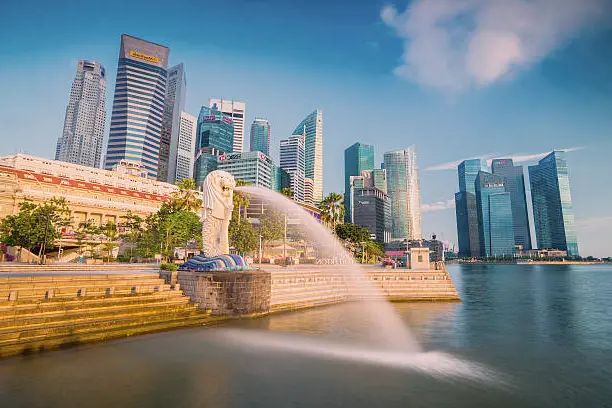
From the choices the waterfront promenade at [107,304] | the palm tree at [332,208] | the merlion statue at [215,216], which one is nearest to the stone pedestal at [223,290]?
the waterfront promenade at [107,304]

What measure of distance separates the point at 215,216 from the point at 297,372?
11172mm

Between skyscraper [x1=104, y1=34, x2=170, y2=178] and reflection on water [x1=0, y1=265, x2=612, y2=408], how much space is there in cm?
14500

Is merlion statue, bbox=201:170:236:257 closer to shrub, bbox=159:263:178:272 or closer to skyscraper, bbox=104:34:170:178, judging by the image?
shrub, bbox=159:263:178:272

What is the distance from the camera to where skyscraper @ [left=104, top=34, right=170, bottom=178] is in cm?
14312

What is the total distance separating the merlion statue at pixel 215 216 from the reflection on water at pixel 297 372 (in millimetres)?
5069

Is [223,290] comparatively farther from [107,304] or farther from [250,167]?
[250,167]

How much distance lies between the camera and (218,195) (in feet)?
61.2

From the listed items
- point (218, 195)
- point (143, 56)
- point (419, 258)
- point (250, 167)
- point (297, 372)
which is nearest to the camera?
point (297, 372)

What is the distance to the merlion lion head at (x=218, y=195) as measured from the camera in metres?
18.6

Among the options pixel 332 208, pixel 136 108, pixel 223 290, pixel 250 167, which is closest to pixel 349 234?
pixel 332 208

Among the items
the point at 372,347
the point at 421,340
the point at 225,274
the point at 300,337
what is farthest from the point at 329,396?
the point at 225,274

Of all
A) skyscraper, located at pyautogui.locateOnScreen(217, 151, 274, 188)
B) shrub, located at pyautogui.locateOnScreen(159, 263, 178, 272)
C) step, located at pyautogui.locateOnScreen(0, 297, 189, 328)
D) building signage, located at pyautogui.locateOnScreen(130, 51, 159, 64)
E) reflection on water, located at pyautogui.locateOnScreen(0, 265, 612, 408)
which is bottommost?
reflection on water, located at pyautogui.locateOnScreen(0, 265, 612, 408)

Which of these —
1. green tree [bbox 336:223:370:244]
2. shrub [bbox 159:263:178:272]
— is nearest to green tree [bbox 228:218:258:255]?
shrub [bbox 159:263:178:272]

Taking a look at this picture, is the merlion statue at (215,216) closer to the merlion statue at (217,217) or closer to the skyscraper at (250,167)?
the merlion statue at (217,217)
